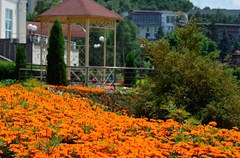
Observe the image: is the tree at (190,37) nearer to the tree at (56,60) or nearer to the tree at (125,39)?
the tree at (56,60)

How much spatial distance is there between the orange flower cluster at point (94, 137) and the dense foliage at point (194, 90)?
2.36m

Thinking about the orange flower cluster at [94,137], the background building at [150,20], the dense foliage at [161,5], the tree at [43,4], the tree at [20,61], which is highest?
the dense foliage at [161,5]

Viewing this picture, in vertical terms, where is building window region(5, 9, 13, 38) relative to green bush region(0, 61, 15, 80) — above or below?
above

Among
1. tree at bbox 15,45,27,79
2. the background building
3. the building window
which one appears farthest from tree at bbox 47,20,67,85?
the background building

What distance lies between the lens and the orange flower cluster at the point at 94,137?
5641 millimetres

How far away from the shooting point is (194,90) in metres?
10.7

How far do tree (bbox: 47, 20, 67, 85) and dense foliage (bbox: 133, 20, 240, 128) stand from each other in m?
6.31

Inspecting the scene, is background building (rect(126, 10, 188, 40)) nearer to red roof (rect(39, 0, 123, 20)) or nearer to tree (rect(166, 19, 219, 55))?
red roof (rect(39, 0, 123, 20))

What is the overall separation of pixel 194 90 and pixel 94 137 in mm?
4765

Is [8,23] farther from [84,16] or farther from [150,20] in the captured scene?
[150,20]

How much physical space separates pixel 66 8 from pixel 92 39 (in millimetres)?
33520

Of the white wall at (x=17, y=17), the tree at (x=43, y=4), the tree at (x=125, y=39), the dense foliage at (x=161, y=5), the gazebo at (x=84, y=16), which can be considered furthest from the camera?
the dense foliage at (x=161, y=5)

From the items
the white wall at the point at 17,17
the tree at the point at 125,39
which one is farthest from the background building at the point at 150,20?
the white wall at the point at 17,17

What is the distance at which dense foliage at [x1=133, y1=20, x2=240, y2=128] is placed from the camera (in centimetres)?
1004
